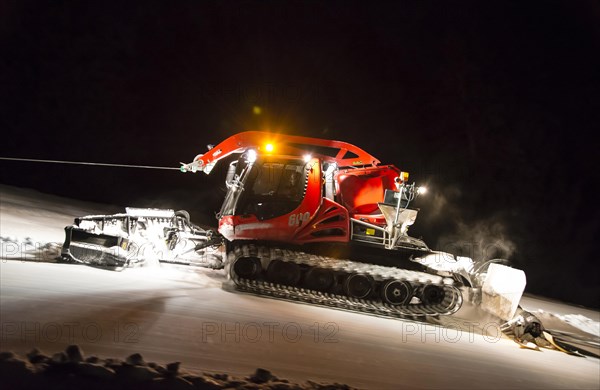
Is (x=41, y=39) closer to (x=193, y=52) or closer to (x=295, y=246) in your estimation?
(x=193, y=52)

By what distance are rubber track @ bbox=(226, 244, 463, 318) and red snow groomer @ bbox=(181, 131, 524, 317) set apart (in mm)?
14

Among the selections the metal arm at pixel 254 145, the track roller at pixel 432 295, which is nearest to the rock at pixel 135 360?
the metal arm at pixel 254 145

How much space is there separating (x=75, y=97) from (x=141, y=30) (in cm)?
693

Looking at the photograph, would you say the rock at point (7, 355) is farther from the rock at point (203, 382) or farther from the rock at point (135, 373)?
the rock at point (203, 382)

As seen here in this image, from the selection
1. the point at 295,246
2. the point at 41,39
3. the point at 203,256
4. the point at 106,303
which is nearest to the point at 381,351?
the point at 295,246

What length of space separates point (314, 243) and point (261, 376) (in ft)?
11.5

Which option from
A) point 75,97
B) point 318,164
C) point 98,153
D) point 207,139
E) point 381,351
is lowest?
point 381,351

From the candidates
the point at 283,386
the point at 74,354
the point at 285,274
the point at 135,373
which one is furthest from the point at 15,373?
the point at 285,274

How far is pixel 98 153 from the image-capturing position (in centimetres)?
2109

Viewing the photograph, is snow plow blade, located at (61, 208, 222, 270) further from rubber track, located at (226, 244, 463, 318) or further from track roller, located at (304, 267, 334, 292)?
track roller, located at (304, 267, 334, 292)

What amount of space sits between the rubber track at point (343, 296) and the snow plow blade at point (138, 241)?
1149 mm

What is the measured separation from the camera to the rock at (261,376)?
3746 mm

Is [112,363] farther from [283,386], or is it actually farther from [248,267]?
[248,267]

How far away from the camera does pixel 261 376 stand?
378 cm
